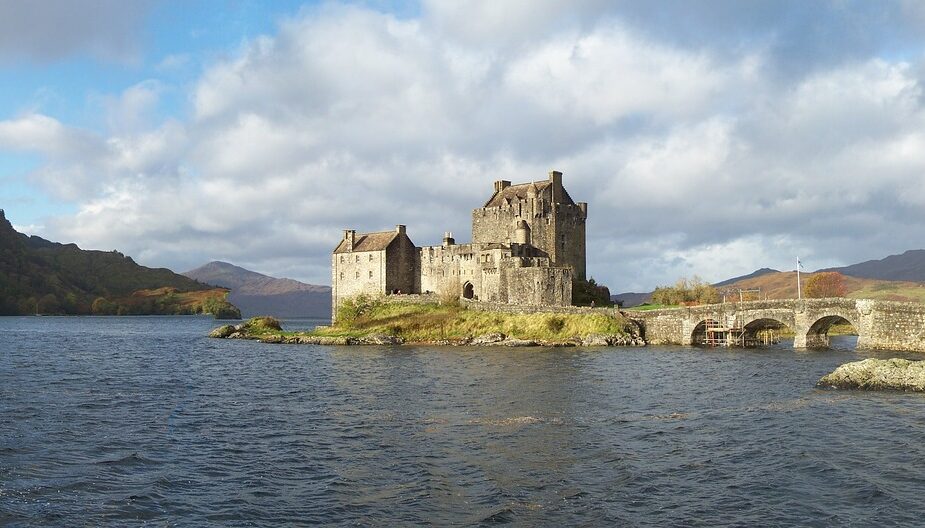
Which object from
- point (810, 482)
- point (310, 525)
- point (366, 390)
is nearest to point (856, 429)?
point (810, 482)

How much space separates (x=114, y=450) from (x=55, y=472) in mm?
3233

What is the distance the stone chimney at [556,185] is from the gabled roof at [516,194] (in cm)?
55

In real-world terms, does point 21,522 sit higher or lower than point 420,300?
lower

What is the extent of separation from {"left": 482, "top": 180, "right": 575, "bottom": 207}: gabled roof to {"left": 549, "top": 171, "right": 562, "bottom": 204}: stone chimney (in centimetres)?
55

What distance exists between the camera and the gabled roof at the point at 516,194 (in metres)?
91.6

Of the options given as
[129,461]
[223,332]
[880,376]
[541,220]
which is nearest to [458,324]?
[541,220]

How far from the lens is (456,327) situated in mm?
79688

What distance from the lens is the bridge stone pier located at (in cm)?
5781

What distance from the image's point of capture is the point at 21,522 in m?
17.5

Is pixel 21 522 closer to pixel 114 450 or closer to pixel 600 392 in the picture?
pixel 114 450

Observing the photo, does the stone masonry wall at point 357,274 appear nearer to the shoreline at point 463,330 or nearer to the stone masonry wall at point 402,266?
the stone masonry wall at point 402,266

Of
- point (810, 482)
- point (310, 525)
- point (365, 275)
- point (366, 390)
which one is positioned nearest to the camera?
point (310, 525)

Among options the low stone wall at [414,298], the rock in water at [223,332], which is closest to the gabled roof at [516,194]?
the low stone wall at [414,298]

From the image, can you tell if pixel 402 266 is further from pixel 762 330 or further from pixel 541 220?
pixel 762 330
